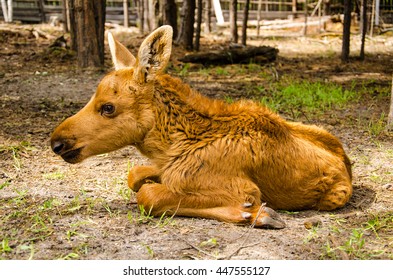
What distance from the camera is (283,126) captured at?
5762mm

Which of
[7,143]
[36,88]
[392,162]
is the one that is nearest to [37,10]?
[36,88]

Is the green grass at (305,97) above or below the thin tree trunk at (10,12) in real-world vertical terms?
below

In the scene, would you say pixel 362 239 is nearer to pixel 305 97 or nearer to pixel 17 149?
pixel 17 149

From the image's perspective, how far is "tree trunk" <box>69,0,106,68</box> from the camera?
12508 millimetres

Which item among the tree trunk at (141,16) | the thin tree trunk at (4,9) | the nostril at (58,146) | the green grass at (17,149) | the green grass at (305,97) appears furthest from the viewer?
the thin tree trunk at (4,9)

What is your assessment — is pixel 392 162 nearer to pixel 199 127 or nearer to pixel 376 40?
pixel 199 127

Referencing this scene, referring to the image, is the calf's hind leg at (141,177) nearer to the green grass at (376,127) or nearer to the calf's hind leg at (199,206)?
the calf's hind leg at (199,206)

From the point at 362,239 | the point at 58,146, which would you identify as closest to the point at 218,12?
the point at 58,146

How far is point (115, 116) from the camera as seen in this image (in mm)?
5344

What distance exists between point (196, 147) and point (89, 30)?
26.8ft

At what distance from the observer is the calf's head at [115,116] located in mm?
5312

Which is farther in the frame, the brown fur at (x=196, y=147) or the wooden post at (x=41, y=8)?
the wooden post at (x=41, y=8)

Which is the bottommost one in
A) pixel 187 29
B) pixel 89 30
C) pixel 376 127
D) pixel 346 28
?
pixel 376 127

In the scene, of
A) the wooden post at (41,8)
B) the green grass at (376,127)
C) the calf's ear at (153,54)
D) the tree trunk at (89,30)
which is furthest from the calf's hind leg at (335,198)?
the wooden post at (41,8)
